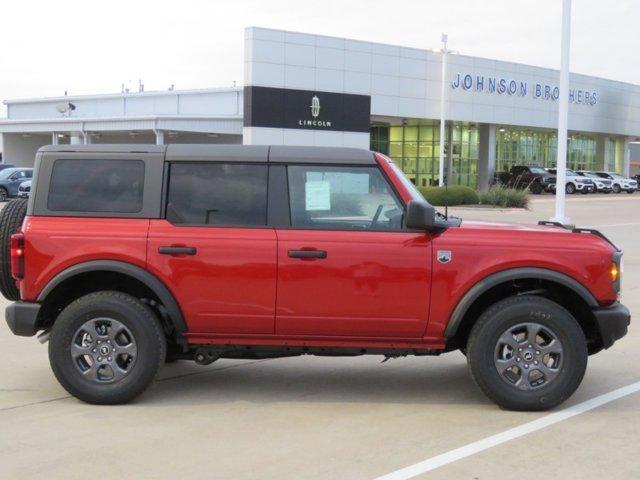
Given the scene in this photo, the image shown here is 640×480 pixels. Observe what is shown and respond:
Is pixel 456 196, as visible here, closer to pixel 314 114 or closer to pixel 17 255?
pixel 314 114

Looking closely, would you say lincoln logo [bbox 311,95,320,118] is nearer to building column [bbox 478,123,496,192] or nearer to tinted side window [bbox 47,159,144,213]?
building column [bbox 478,123,496,192]

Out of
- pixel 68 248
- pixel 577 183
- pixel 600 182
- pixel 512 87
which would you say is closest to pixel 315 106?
pixel 512 87

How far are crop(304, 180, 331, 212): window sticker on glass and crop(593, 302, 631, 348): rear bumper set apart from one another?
2.07 m

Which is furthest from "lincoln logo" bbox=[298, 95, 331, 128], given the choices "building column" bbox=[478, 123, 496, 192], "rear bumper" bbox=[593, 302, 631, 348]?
A: "rear bumper" bbox=[593, 302, 631, 348]

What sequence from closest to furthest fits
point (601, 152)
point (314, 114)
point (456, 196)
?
point (456, 196) → point (314, 114) → point (601, 152)

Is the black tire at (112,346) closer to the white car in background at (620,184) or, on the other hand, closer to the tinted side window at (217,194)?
the tinted side window at (217,194)

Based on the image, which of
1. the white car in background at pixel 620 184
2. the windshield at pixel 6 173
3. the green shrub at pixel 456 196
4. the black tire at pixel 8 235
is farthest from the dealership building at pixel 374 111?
the black tire at pixel 8 235

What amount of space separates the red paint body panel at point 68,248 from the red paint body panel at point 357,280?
3.46 ft

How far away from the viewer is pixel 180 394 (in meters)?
6.32

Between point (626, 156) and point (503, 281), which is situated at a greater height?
point (626, 156)

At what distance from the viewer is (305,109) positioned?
44438 millimetres

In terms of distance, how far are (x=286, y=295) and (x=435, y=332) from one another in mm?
1089

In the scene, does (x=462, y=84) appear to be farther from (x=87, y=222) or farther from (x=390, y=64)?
(x=87, y=222)

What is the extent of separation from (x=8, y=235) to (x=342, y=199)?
2.51 meters
